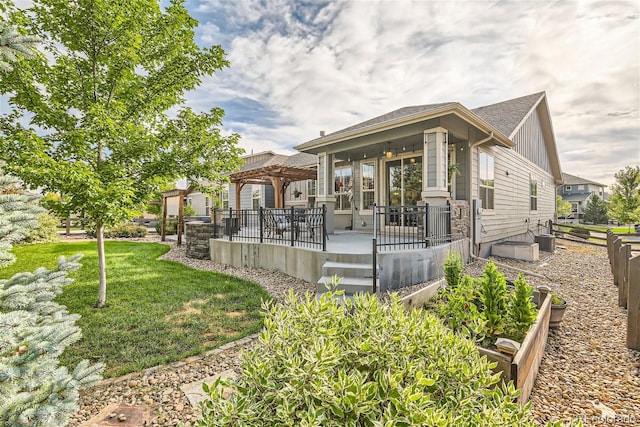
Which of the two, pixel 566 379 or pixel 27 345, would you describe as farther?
pixel 566 379

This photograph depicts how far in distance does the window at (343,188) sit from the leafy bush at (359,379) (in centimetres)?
893

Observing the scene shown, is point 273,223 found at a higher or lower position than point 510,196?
lower

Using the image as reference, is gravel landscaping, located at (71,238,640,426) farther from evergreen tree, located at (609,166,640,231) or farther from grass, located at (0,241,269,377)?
evergreen tree, located at (609,166,640,231)

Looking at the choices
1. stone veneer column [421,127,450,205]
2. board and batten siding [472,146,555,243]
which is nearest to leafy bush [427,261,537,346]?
stone veneer column [421,127,450,205]

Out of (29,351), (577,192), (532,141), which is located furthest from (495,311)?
(577,192)

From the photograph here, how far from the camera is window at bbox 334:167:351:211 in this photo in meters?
10.7

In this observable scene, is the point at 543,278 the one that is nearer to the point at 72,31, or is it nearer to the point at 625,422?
the point at 625,422

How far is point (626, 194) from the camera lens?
2091cm

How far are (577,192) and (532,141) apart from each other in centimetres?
3948

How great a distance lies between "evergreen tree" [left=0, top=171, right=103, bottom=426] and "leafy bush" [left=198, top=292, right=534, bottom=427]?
0.97 meters

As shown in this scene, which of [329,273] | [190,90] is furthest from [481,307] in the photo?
[190,90]

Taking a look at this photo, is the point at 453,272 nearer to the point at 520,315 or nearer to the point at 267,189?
the point at 520,315

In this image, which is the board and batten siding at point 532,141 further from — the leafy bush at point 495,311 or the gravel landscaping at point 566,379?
the leafy bush at point 495,311

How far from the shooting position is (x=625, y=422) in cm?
224
